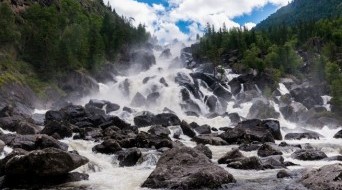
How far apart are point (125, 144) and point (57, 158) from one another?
16.3 metres

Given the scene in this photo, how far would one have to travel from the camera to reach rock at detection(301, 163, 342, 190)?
70.3 ft

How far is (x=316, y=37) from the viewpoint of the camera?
162250 millimetres

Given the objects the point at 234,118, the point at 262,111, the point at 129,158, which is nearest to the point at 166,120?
the point at 234,118

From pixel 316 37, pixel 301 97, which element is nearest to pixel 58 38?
pixel 301 97

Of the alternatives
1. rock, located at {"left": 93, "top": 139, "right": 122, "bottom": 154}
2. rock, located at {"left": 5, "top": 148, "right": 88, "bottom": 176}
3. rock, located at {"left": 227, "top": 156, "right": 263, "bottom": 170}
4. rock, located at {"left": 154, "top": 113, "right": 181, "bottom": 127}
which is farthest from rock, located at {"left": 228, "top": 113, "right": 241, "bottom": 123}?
rock, located at {"left": 5, "top": 148, "right": 88, "bottom": 176}

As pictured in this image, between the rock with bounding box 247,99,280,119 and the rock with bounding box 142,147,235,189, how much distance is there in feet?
199

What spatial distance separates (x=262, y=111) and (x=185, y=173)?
6469 centimetres

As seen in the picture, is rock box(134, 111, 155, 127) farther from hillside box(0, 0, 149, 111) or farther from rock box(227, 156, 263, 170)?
rock box(227, 156, 263, 170)

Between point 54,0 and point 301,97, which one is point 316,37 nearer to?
point 301,97

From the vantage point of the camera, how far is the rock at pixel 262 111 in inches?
3349

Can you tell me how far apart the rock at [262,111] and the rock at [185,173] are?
60.7 metres

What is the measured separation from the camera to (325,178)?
22516 millimetres

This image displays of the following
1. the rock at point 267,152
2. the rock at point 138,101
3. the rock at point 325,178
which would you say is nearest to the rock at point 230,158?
the rock at point 267,152

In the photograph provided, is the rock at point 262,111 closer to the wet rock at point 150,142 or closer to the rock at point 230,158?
the wet rock at point 150,142
